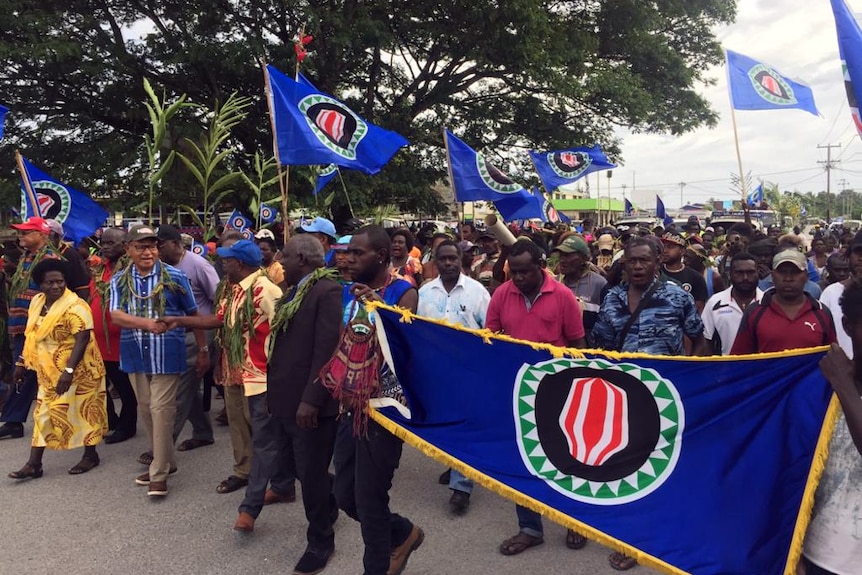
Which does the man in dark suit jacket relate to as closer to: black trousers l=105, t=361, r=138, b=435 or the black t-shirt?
black trousers l=105, t=361, r=138, b=435

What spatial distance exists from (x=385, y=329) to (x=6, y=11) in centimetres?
1357

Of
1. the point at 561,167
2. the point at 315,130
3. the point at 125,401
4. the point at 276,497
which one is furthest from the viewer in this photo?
the point at 561,167

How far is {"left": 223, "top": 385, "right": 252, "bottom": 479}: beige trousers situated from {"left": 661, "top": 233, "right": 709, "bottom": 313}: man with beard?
3.38m

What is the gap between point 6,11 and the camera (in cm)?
1266

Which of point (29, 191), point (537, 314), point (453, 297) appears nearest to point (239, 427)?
point (453, 297)

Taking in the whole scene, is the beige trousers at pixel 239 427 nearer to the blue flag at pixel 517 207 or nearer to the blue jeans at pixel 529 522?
→ the blue jeans at pixel 529 522

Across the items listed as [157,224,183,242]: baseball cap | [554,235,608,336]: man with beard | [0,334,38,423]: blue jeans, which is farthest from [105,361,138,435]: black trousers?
[554,235,608,336]: man with beard

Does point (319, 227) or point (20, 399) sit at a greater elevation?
point (319, 227)

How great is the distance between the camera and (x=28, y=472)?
480 cm

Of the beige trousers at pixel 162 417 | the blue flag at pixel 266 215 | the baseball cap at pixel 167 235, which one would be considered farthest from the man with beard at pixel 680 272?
the blue flag at pixel 266 215

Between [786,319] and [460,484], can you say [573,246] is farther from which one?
[460,484]

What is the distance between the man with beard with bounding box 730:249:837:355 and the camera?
355 centimetres

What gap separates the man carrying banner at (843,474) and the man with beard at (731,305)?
2.46 metres

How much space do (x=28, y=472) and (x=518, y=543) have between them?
3.60 m
